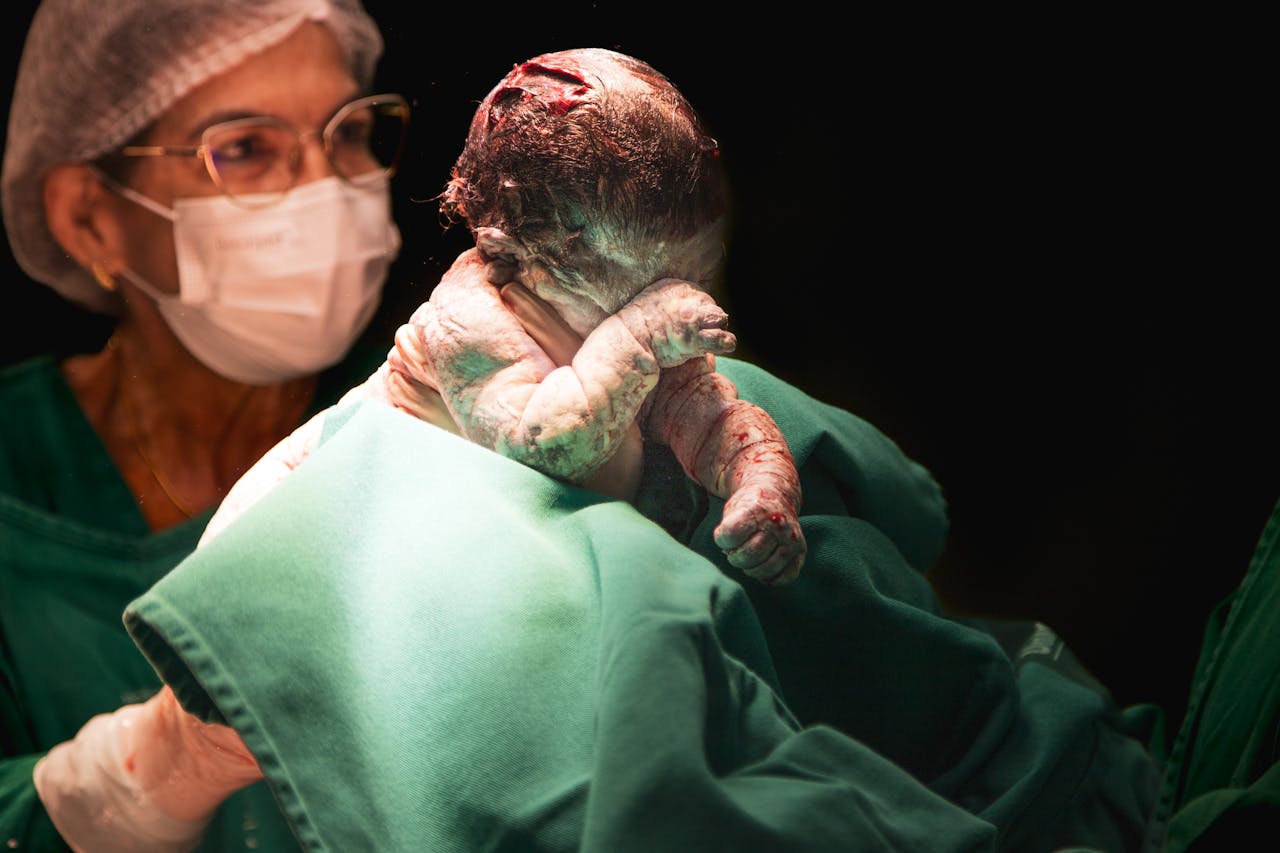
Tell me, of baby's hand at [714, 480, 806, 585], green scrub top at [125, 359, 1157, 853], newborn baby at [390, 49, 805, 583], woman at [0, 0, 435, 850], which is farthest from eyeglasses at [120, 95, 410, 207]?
baby's hand at [714, 480, 806, 585]

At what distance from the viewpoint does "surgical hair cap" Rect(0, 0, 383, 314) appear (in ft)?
2.97

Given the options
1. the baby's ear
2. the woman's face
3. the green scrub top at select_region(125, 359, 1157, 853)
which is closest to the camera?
the green scrub top at select_region(125, 359, 1157, 853)

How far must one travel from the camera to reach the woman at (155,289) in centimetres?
90

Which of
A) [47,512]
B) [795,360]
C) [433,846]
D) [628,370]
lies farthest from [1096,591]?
[47,512]

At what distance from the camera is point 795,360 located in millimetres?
847

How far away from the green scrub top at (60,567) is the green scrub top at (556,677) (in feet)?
0.68

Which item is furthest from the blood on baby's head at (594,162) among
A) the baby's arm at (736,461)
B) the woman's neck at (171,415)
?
the woman's neck at (171,415)

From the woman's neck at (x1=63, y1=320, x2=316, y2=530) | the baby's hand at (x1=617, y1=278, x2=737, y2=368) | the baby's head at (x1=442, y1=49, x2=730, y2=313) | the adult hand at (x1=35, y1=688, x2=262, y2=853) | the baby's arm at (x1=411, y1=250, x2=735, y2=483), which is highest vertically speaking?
the baby's head at (x1=442, y1=49, x2=730, y2=313)

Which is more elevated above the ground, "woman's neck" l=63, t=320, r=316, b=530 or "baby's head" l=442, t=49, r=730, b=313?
"baby's head" l=442, t=49, r=730, b=313

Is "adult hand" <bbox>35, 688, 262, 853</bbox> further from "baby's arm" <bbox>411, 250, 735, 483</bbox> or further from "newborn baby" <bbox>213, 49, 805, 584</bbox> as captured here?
"baby's arm" <bbox>411, 250, 735, 483</bbox>

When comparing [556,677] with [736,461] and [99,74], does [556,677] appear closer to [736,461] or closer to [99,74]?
[736,461]

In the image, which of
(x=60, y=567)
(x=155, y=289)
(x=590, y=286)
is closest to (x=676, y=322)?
(x=590, y=286)

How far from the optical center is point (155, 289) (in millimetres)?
955

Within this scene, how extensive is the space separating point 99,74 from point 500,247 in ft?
1.40
